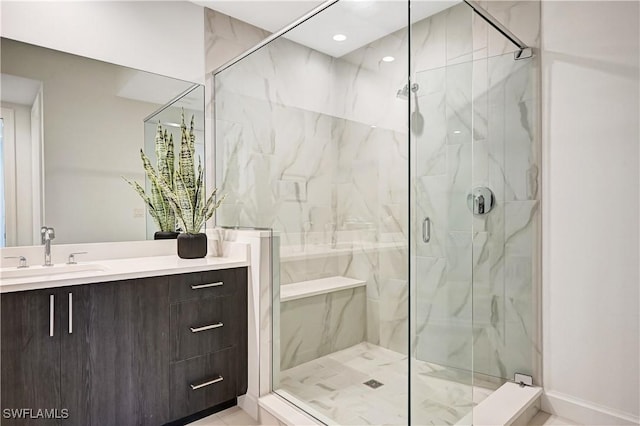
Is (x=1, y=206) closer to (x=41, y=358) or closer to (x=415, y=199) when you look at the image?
(x=41, y=358)

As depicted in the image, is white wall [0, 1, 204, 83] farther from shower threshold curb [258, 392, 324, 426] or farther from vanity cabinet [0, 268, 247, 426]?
shower threshold curb [258, 392, 324, 426]

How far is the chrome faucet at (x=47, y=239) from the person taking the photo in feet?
6.40

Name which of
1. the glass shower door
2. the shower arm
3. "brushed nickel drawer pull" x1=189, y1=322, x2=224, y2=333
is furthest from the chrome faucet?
the shower arm

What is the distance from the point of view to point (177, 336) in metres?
1.87

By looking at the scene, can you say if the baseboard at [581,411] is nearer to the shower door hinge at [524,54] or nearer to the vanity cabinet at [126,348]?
the vanity cabinet at [126,348]

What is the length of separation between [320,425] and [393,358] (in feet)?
1.59

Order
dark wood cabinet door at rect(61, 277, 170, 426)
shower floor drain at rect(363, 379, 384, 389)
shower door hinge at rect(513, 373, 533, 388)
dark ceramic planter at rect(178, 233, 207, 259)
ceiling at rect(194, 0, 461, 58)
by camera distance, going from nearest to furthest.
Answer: dark wood cabinet door at rect(61, 277, 170, 426)
ceiling at rect(194, 0, 461, 58)
shower floor drain at rect(363, 379, 384, 389)
shower door hinge at rect(513, 373, 533, 388)
dark ceramic planter at rect(178, 233, 207, 259)

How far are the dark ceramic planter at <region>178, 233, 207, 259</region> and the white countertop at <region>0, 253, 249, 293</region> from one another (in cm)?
5

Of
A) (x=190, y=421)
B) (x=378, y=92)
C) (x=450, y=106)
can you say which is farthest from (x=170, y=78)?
(x=190, y=421)

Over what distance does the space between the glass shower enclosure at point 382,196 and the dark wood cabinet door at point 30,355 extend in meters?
1.03

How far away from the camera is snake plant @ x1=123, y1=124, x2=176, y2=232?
2334mm

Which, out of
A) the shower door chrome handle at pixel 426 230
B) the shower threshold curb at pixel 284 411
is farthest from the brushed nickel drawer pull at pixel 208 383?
the shower door chrome handle at pixel 426 230

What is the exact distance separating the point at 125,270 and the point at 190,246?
1.60ft

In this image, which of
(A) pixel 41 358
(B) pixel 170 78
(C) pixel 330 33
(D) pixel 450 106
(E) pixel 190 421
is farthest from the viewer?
(B) pixel 170 78
